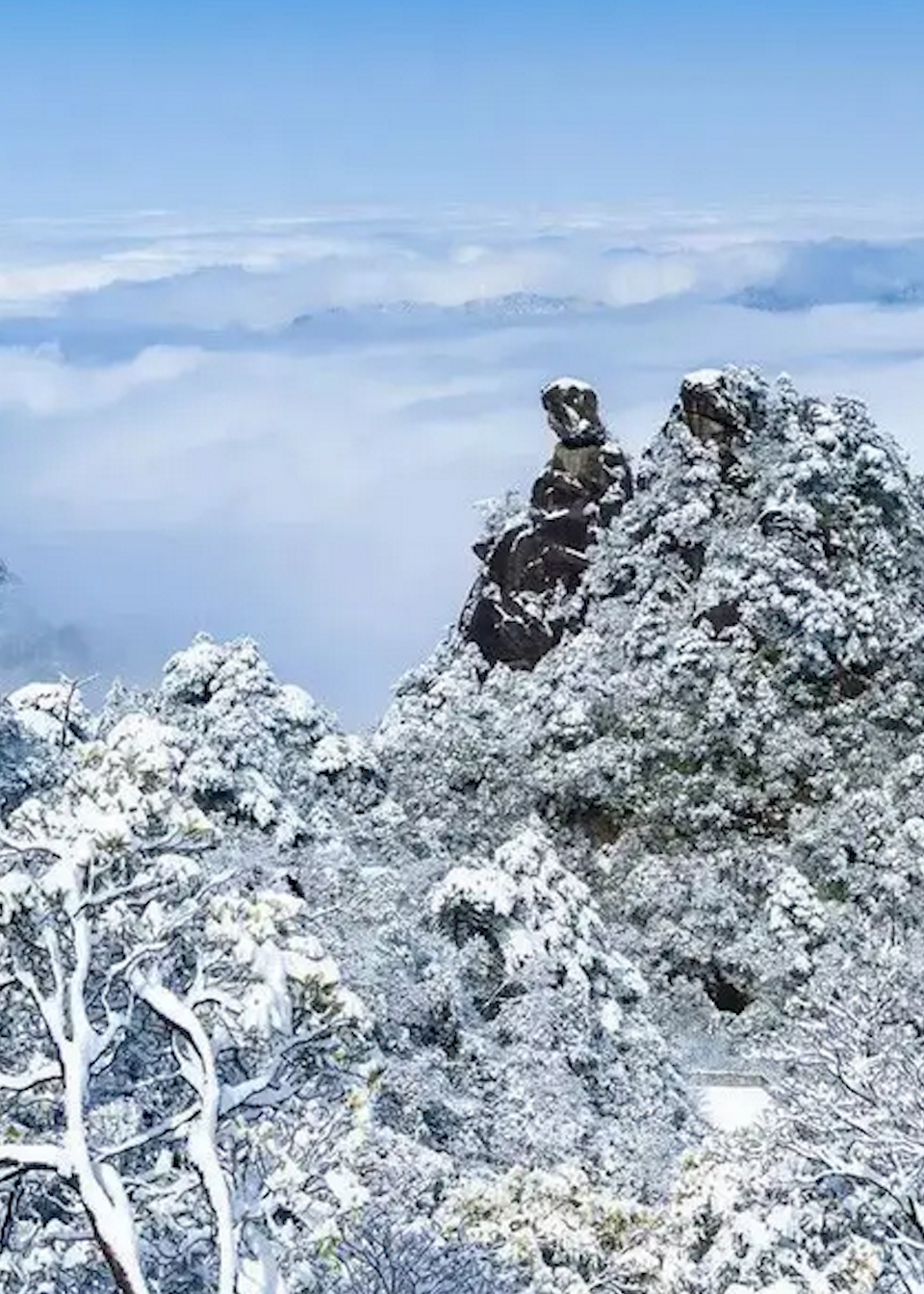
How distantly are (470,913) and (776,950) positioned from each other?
8.75 metres

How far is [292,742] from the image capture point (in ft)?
113

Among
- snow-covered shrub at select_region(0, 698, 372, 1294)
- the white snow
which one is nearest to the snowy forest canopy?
snow-covered shrub at select_region(0, 698, 372, 1294)

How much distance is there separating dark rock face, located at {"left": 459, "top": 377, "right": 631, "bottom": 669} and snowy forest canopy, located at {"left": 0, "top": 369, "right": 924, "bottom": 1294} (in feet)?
0.30

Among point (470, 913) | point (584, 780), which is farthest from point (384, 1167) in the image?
point (584, 780)

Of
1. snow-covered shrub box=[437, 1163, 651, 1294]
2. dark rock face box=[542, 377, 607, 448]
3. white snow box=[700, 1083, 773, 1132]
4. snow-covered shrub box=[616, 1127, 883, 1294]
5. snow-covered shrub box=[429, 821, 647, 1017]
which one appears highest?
dark rock face box=[542, 377, 607, 448]

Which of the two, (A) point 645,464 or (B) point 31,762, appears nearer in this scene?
(B) point 31,762

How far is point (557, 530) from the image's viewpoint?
4131 cm

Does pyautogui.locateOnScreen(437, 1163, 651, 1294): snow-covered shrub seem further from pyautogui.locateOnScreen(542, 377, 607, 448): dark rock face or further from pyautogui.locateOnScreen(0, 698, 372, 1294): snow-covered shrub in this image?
pyautogui.locateOnScreen(542, 377, 607, 448): dark rock face

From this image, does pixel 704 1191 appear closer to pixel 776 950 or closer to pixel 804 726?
pixel 776 950

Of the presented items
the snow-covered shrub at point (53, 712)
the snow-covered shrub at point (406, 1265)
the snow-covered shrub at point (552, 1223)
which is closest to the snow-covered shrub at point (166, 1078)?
the snow-covered shrub at point (406, 1265)

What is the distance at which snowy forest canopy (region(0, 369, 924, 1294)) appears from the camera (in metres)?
9.71

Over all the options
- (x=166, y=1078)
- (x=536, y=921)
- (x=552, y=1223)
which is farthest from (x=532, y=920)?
(x=166, y=1078)

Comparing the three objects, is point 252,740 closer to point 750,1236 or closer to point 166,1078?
point 750,1236

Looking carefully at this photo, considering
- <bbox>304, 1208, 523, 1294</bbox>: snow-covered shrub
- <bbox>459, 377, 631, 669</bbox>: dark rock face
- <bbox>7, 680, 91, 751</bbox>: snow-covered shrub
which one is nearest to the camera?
<bbox>304, 1208, 523, 1294</bbox>: snow-covered shrub
